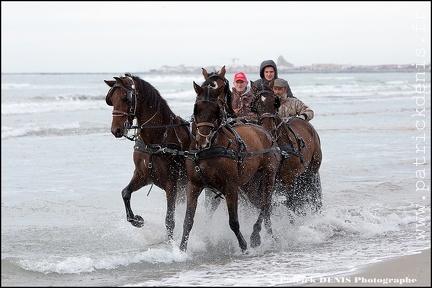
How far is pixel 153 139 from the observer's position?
877cm

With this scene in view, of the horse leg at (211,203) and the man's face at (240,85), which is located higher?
the man's face at (240,85)

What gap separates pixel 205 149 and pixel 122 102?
111cm

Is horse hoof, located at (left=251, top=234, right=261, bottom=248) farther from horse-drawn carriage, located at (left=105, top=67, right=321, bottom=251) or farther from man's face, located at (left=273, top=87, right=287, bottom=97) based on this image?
man's face, located at (left=273, top=87, right=287, bottom=97)

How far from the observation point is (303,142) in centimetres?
1014

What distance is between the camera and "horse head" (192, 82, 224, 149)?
786 centimetres

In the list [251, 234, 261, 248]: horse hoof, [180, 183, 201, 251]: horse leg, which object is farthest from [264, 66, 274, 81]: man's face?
[180, 183, 201, 251]: horse leg

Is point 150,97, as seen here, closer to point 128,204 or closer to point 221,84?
point 221,84

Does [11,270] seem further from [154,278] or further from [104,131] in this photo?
[104,131]

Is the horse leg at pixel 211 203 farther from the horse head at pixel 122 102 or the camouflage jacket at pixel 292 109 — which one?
the horse head at pixel 122 102

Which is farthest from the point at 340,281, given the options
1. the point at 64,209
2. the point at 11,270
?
the point at 64,209

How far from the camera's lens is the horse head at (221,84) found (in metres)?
8.12

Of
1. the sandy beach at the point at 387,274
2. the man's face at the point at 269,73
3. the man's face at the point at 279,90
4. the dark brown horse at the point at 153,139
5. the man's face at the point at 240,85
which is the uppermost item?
the man's face at the point at 269,73

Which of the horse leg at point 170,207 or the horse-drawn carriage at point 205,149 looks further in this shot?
the horse leg at point 170,207

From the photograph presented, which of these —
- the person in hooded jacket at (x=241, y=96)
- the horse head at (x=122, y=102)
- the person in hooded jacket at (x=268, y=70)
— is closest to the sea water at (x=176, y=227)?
the person in hooded jacket at (x=241, y=96)
